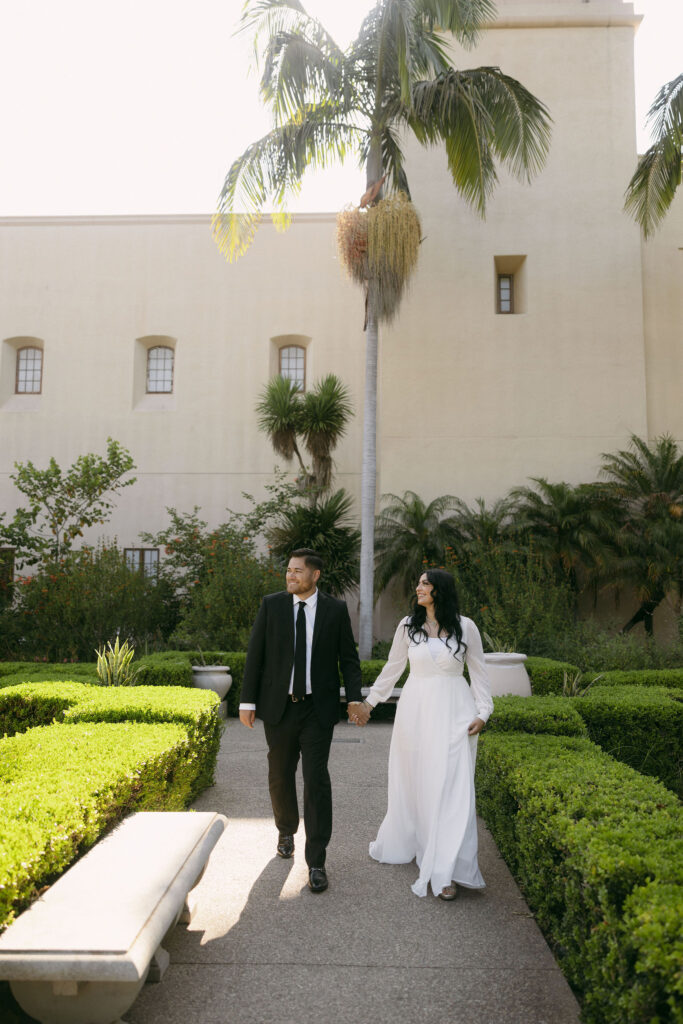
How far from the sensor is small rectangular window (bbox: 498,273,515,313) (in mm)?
17391

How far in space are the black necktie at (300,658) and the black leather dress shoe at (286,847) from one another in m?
0.95

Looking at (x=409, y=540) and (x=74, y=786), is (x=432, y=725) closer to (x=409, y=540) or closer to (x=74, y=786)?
(x=74, y=786)

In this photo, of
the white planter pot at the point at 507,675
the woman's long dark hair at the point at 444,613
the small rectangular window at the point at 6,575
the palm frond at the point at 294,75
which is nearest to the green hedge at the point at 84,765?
the woman's long dark hair at the point at 444,613

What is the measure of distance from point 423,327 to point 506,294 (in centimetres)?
208

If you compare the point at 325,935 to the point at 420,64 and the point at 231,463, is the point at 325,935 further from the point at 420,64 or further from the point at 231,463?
the point at 231,463

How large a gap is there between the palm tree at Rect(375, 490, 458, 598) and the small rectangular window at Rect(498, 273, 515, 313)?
437cm

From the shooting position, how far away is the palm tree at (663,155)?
42.8 ft

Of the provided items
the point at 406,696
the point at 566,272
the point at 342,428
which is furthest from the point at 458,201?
the point at 406,696

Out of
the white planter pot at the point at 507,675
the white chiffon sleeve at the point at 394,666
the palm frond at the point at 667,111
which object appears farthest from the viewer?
the palm frond at the point at 667,111

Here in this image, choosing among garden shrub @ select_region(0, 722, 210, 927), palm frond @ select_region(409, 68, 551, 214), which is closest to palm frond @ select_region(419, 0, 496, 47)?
palm frond @ select_region(409, 68, 551, 214)

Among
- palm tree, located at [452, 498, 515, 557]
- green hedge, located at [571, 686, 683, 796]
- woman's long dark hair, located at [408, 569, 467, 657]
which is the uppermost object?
palm tree, located at [452, 498, 515, 557]

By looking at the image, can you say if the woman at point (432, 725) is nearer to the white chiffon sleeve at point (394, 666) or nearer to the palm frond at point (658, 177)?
the white chiffon sleeve at point (394, 666)

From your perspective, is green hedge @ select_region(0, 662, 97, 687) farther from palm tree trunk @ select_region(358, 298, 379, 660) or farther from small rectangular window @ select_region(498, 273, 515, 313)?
small rectangular window @ select_region(498, 273, 515, 313)

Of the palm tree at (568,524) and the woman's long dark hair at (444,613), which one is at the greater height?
the palm tree at (568,524)
